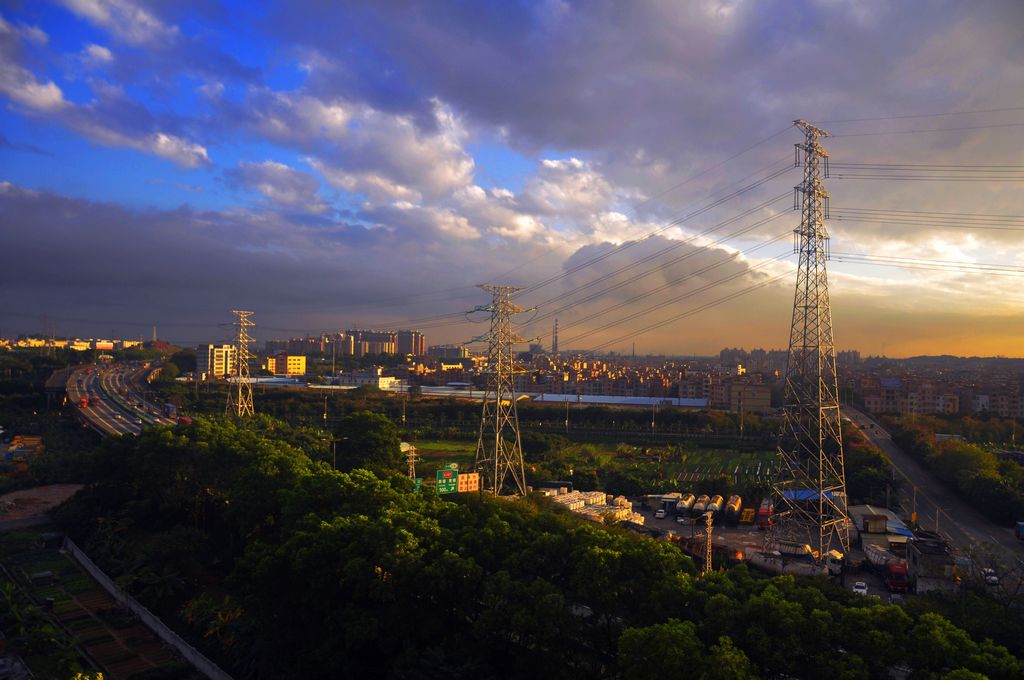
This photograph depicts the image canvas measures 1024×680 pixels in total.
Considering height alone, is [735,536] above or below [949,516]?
below

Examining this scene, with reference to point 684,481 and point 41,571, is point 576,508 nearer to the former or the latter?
point 684,481

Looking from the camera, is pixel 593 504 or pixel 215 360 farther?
pixel 215 360

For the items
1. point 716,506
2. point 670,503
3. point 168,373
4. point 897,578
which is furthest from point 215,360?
point 897,578

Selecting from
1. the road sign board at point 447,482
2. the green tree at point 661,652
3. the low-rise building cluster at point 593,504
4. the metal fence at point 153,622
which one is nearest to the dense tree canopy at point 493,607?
the green tree at point 661,652

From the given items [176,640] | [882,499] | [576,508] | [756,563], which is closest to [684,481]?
[882,499]

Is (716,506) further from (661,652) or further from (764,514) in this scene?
(661,652)

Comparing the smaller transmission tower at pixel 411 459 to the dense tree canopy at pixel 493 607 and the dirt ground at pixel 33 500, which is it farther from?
the dirt ground at pixel 33 500
